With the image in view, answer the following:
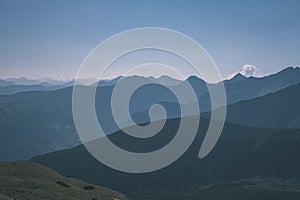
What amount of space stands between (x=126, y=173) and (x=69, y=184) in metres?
125

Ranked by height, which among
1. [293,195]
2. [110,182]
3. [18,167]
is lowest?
[293,195]

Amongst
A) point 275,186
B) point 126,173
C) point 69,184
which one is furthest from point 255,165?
point 69,184

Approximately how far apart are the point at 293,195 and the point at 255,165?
46.0m

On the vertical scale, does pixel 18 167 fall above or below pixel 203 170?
above

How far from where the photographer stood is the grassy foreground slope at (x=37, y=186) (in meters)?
53.8

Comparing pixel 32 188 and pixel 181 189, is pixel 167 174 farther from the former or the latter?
pixel 32 188

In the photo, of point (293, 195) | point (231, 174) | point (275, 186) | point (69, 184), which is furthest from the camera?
point (231, 174)

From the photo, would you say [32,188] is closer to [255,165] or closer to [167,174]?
[167,174]

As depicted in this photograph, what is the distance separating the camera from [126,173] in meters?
190

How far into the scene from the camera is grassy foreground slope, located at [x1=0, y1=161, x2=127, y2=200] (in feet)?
176

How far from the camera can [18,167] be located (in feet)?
239

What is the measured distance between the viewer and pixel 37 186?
193 ft

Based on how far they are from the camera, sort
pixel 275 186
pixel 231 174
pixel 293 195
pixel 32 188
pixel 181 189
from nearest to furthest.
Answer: pixel 32 188 → pixel 293 195 → pixel 275 186 → pixel 181 189 → pixel 231 174

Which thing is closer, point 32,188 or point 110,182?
point 32,188
